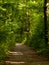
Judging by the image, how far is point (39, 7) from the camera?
30.0m

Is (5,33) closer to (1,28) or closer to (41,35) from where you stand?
(1,28)

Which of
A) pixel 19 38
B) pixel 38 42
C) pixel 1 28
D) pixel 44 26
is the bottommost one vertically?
pixel 19 38

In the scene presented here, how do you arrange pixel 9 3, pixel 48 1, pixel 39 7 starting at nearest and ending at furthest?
pixel 9 3, pixel 48 1, pixel 39 7

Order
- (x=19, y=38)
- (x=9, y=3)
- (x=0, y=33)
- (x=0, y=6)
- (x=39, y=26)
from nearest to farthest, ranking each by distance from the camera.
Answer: (x=0, y=33), (x=0, y=6), (x=9, y=3), (x=39, y=26), (x=19, y=38)

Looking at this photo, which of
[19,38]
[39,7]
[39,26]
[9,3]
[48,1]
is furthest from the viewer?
[19,38]

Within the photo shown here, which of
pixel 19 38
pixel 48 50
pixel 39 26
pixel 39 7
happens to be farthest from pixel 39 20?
pixel 19 38

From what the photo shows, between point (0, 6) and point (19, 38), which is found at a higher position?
point (0, 6)

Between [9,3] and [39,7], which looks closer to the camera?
[9,3]

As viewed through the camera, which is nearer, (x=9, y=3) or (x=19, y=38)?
(x=9, y=3)

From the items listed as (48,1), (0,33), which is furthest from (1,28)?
(48,1)

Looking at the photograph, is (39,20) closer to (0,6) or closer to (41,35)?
(41,35)

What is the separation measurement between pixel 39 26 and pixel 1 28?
35.0 ft

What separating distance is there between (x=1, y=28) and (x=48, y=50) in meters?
6.00

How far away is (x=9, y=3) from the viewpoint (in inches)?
825
